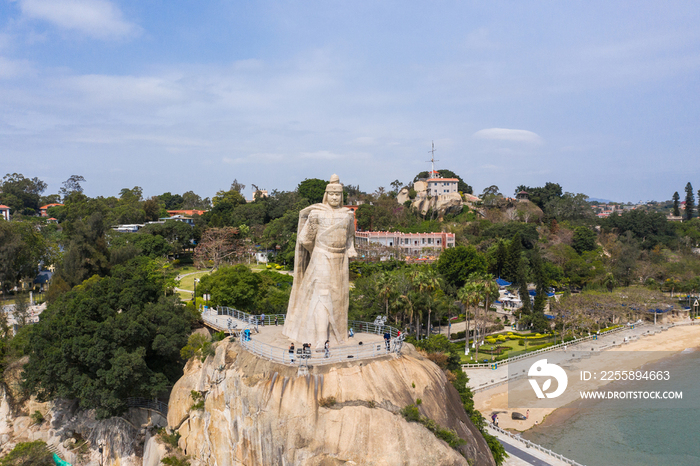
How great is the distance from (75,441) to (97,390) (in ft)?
19.4

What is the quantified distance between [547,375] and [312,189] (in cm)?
7116

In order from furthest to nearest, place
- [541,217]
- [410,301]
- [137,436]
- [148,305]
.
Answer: [541,217] < [410,301] < [148,305] < [137,436]

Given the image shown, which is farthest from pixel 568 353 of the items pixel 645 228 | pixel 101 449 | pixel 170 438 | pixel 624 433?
pixel 645 228

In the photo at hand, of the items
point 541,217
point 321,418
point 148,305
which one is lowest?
point 321,418

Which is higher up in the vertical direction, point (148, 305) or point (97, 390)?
point (148, 305)

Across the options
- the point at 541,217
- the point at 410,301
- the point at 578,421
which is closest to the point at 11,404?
the point at 410,301

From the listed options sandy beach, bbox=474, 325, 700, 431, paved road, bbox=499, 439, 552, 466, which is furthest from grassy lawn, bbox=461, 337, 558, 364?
paved road, bbox=499, 439, 552, 466

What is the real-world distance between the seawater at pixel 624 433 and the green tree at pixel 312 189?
72.1 m

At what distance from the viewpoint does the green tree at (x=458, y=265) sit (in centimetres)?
6088

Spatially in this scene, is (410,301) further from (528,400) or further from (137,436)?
(137,436)

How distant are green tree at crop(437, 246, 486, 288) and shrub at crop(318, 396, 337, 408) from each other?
44.1m

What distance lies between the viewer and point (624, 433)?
32781mm

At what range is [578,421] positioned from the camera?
112ft

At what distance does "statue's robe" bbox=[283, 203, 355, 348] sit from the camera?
21156 millimetres
